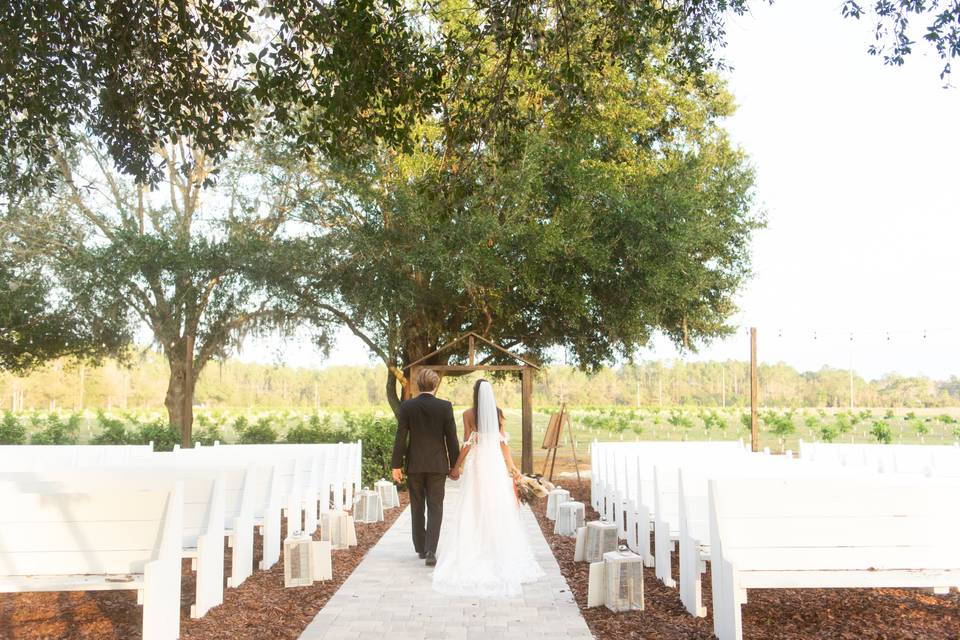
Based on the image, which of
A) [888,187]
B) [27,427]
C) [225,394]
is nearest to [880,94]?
[27,427]

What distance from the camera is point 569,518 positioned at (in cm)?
962

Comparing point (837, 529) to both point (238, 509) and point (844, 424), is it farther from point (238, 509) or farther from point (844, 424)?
point (844, 424)

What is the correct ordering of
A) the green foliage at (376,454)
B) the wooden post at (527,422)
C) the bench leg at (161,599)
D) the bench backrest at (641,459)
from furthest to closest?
the wooden post at (527,422) → the green foliage at (376,454) → the bench backrest at (641,459) → the bench leg at (161,599)

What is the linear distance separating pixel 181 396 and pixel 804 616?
1465cm

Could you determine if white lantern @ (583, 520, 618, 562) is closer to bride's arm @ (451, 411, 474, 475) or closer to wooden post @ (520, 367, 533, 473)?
bride's arm @ (451, 411, 474, 475)

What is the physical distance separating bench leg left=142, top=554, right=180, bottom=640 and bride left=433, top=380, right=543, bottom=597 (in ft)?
7.65

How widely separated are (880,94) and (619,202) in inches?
232

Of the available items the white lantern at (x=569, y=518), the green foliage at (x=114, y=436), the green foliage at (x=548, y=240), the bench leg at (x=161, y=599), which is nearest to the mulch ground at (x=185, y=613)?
the bench leg at (x=161, y=599)

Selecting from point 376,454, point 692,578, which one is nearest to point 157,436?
point 376,454

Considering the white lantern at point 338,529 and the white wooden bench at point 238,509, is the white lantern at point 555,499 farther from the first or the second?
the white wooden bench at point 238,509

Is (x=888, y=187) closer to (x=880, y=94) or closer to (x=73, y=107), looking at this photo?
(x=880, y=94)

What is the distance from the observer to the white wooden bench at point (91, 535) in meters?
4.71

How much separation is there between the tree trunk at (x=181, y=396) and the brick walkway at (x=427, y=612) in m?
10.9

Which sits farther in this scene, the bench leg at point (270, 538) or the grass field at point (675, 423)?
the grass field at point (675, 423)
